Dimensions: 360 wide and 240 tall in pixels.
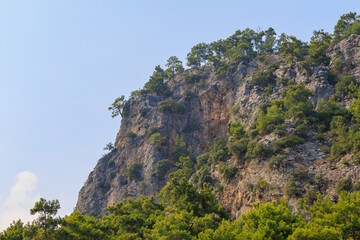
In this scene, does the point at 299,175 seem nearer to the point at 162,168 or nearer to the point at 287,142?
the point at 287,142

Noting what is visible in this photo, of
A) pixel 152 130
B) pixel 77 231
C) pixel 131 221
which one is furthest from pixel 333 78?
pixel 77 231

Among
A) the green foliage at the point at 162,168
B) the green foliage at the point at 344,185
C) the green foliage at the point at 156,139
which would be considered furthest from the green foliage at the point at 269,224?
the green foliage at the point at 156,139

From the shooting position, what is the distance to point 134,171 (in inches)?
2785

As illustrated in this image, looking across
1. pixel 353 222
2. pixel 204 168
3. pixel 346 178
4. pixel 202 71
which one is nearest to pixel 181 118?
pixel 202 71

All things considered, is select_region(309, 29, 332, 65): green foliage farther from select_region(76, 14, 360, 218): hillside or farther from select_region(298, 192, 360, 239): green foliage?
select_region(298, 192, 360, 239): green foliage

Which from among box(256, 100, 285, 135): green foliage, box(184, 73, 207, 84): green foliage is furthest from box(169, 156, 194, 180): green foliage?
box(184, 73, 207, 84): green foliage

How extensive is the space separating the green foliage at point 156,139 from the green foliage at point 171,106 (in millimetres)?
7709

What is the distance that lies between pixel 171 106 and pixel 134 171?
17733 millimetres

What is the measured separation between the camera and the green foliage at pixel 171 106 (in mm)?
79300

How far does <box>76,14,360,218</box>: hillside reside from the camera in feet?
150

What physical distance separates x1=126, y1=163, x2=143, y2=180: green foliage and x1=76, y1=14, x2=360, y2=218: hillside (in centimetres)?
22

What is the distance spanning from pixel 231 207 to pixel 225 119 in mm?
29672

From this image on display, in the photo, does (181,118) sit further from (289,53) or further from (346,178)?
(346,178)

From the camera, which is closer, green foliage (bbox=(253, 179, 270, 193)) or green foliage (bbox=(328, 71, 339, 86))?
green foliage (bbox=(253, 179, 270, 193))
